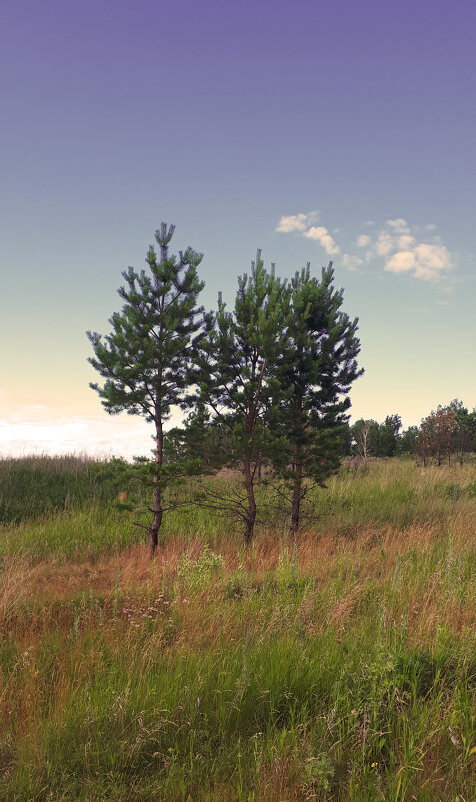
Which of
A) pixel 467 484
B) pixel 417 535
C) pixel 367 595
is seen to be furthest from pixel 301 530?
pixel 467 484

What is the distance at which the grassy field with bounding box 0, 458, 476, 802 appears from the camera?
2580mm

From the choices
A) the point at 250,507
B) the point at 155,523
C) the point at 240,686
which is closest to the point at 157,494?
the point at 155,523

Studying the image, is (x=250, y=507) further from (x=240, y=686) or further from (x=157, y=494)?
(x=240, y=686)

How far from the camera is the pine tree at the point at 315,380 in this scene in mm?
9500

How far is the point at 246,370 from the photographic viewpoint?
8.85m

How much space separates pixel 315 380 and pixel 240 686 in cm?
722

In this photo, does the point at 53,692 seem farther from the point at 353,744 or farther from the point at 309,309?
the point at 309,309

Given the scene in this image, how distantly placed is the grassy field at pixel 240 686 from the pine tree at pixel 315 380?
9.23 ft

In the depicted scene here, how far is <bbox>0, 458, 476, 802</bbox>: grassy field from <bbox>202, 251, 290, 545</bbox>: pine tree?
2546mm

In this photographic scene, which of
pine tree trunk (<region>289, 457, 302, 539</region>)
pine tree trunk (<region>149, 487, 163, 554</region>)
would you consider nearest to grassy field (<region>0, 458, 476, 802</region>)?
pine tree trunk (<region>149, 487, 163, 554</region>)

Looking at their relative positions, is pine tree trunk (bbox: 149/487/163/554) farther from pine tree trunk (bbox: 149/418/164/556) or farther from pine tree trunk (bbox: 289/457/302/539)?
pine tree trunk (bbox: 289/457/302/539)

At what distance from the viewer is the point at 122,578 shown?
6695 mm

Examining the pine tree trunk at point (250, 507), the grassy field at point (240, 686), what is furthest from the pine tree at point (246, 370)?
the grassy field at point (240, 686)

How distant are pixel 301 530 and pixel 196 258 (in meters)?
6.76
